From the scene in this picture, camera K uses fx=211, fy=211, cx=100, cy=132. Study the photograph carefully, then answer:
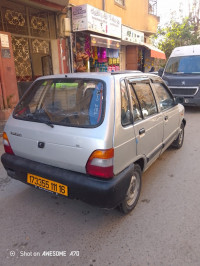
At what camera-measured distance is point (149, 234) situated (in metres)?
2.21

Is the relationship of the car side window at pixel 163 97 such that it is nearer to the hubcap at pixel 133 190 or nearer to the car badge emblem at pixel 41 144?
the hubcap at pixel 133 190

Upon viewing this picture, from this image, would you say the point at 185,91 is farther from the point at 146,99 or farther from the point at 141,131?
the point at 141,131

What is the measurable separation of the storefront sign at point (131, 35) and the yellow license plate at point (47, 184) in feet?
34.3

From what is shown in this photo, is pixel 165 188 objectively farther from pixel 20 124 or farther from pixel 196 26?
pixel 196 26

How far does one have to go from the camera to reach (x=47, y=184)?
88.7 inches

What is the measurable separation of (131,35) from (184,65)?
4950 millimetres

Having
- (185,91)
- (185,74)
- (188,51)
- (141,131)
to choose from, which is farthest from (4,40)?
(188,51)

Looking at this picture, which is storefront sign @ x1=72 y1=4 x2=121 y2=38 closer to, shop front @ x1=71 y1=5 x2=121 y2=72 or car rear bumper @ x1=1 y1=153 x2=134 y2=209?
shop front @ x1=71 y1=5 x2=121 y2=72

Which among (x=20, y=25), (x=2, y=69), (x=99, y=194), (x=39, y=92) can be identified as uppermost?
(x=20, y=25)

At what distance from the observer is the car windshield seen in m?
7.99

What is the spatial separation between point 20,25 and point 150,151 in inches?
283

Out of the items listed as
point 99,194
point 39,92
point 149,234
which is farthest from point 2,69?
point 149,234

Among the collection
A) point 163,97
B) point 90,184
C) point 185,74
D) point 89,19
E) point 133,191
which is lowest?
point 133,191

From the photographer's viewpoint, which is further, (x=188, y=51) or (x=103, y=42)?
(x=103, y=42)
